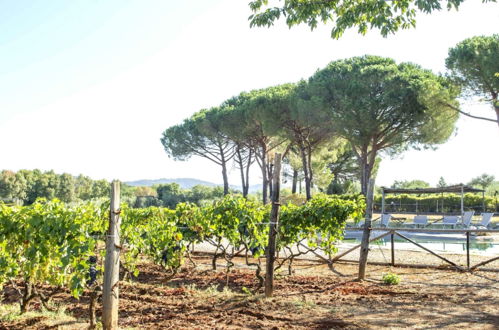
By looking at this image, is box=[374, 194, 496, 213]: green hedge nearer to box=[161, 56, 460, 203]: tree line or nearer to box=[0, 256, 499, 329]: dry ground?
box=[161, 56, 460, 203]: tree line

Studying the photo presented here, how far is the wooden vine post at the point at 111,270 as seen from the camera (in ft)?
12.5

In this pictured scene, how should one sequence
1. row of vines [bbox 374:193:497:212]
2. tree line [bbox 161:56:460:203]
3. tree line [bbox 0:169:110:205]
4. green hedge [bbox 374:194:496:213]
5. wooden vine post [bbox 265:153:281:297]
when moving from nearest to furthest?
wooden vine post [bbox 265:153:281:297] → tree line [bbox 161:56:460:203] → row of vines [bbox 374:193:497:212] → green hedge [bbox 374:194:496:213] → tree line [bbox 0:169:110:205]

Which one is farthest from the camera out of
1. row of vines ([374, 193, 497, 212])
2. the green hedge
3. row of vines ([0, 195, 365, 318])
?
the green hedge

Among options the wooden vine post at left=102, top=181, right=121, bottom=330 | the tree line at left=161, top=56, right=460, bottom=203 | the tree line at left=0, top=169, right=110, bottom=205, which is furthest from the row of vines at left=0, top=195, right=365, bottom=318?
the tree line at left=0, top=169, right=110, bottom=205

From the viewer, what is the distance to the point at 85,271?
159 inches

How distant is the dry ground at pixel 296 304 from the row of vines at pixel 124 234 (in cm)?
33

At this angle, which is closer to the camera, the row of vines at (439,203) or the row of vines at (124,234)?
the row of vines at (124,234)

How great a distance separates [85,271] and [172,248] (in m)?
2.59

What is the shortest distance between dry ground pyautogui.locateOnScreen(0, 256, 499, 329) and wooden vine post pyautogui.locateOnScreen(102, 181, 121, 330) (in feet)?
1.40

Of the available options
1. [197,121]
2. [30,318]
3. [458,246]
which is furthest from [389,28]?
Answer: [197,121]

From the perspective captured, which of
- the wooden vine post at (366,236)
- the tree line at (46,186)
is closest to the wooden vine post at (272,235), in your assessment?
the wooden vine post at (366,236)

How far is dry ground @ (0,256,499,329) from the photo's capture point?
4348 millimetres

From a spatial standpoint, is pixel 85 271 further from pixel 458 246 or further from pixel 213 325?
pixel 458 246

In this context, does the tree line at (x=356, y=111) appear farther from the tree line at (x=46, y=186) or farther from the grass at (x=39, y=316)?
the tree line at (x=46, y=186)
